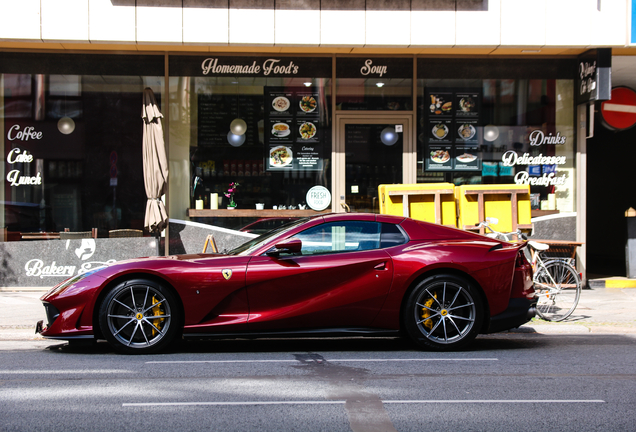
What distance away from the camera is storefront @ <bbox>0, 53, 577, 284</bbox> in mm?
10859

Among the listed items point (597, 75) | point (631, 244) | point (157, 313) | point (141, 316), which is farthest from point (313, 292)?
point (631, 244)

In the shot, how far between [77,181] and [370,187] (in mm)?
→ 5427

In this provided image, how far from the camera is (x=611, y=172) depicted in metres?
17.0

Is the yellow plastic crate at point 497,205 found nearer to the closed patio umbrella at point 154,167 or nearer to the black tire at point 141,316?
the closed patio umbrella at point 154,167

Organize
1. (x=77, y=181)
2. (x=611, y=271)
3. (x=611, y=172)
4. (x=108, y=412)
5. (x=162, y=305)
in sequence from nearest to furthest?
1. (x=108, y=412)
2. (x=162, y=305)
3. (x=77, y=181)
4. (x=611, y=271)
5. (x=611, y=172)

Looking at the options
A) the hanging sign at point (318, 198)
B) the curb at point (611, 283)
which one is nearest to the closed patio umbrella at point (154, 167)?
the hanging sign at point (318, 198)

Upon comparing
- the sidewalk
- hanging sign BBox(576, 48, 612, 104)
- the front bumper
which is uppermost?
hanging sign BBox(576, 48, 612, 104)

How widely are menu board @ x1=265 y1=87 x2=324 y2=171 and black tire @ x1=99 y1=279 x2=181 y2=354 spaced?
5.79 meters

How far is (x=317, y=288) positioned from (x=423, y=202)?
173 inches

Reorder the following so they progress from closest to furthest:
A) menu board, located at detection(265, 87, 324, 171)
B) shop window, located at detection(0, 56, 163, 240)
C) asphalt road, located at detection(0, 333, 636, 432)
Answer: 1. asphalt road, located at detection(0, 333, 636, 432)
2. shop window, located at detection(0, 56, 163, 240)
3. menu board, located at detection(265, 87, 324, 171)

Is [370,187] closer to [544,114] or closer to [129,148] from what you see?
[544,114]

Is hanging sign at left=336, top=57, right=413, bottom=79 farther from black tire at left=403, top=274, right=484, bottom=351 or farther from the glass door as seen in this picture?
black tire at left=403, top=274, right=484, bottom=351

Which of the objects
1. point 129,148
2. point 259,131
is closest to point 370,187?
point 259,131

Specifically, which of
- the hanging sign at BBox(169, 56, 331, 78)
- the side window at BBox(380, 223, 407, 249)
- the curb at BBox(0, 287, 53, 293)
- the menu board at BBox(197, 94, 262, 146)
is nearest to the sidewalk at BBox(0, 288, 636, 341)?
the curb at BBox(0, 287, 53, 293)
